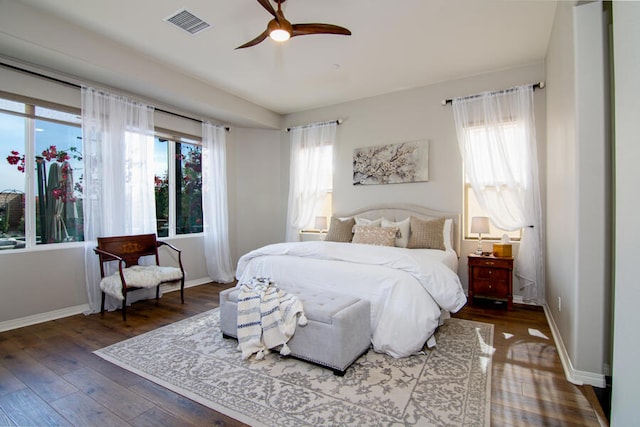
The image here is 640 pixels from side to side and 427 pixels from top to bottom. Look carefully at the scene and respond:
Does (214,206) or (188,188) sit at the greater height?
(188,188)

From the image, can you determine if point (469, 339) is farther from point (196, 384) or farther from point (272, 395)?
point (196, 384)

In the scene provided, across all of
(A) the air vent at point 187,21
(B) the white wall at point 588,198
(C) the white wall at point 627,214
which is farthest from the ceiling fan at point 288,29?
(C) the white wall at point 627,214

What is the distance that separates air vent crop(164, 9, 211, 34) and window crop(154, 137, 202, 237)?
2088 millimetres

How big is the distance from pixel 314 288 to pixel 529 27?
132 inches

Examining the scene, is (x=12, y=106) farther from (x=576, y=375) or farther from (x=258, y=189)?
(x=576, y=375)

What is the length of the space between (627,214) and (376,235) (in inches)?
120

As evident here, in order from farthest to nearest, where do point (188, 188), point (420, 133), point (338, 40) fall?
point (188, 188)
point (420, 133)
point (338, 40)

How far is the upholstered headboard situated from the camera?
4.34 meters

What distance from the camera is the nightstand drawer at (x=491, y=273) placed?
12.4 feet

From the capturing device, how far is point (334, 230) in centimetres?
480

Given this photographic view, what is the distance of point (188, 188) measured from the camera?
523 cm

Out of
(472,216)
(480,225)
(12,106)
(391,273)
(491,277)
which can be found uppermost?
(12,106)

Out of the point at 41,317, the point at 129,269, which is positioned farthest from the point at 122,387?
the point at 41,317

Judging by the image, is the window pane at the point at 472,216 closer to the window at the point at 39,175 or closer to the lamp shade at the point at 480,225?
the lamp shade at the point at 480,225
